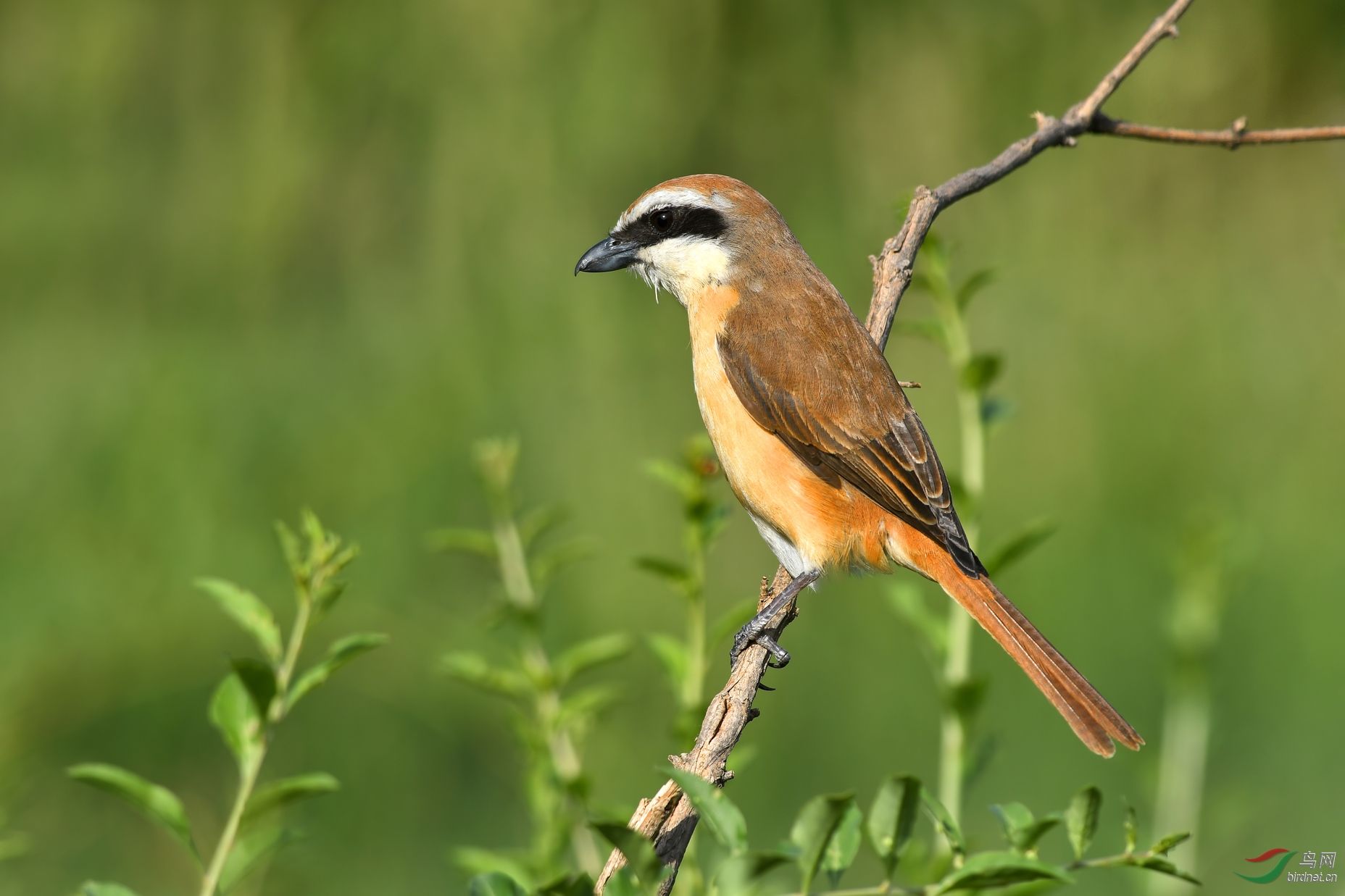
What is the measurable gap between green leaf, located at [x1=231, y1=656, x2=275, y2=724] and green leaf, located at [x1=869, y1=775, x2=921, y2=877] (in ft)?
2.01

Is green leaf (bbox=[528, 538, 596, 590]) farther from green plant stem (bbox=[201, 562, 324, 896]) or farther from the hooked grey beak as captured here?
the hooked grey beak

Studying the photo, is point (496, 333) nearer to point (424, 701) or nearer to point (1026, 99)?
point (424, 701)

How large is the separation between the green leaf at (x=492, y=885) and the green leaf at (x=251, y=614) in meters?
0.43

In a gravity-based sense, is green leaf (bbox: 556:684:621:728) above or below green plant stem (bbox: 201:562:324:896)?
above

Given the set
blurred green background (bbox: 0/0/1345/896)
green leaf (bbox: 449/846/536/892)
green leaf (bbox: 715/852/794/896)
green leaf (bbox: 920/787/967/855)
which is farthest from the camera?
blurred green background (bbox: 0/0/1345/896)

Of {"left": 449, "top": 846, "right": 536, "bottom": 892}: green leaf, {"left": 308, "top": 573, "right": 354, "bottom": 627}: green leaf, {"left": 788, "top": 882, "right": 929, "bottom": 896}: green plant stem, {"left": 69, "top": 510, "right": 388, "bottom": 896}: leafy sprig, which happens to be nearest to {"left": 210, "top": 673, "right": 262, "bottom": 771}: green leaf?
{"left": 69, "top": 510, "right": 388, "bottom": 896}: leafy sprig

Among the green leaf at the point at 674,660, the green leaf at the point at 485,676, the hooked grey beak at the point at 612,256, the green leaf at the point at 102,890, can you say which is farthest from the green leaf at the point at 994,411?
the green leaf at the point at 102,890

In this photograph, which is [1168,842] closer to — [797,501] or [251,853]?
[251,853]

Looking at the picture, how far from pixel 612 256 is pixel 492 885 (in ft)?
6.44

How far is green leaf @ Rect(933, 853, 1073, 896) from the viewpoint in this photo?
0.93 meters

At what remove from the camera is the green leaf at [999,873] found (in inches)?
36.5

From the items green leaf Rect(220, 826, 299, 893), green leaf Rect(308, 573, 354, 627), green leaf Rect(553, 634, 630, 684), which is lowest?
green leaf Rect(220, 826, 299, 893)

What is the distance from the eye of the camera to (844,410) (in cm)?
244

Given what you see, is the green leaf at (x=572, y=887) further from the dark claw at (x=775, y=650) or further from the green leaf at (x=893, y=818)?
the dark claw at (x=775, y=650)
